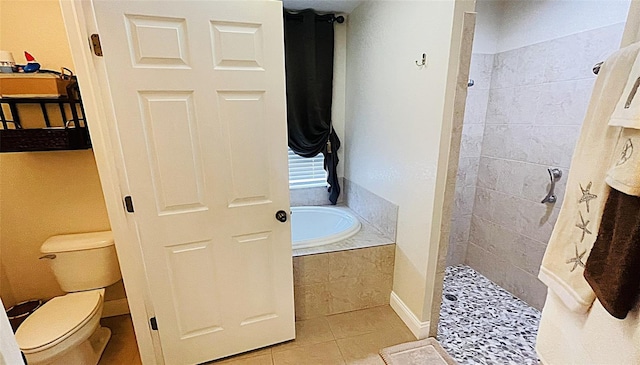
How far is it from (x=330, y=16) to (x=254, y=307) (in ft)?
8.32

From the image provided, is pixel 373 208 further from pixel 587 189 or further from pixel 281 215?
pixel 587 189

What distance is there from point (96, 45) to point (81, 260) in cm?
128

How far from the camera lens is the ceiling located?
2412mm

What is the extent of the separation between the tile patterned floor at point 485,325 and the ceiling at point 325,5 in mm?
2630

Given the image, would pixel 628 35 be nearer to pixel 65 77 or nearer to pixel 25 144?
pixel 65 77

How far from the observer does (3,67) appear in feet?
4.74

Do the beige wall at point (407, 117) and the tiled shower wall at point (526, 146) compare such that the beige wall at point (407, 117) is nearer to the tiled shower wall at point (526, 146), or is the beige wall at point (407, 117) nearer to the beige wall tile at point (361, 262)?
the beige wall tile at point (361, 262)

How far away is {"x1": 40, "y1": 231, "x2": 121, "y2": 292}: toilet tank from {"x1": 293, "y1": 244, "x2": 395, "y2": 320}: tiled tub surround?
3.86 feet

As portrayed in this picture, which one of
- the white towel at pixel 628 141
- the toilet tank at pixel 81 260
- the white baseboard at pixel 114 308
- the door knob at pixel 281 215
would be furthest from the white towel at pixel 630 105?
the white baseboard at pixel 114 308

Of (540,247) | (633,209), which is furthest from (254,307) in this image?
(540,247)

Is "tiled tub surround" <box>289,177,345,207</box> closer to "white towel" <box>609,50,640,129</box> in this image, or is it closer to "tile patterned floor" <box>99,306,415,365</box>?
"tile patterned floor" <box>99,306,415,365</box>

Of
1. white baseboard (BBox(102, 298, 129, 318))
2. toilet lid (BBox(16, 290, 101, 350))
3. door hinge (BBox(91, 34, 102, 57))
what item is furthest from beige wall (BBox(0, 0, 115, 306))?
door hinge (BBox(91, 34, 102, 57))

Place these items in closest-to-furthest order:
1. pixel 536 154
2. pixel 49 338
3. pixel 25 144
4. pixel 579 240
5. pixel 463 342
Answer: pixel 579 240 → pixel 49 338 → pixel 25 144 → pixel 463 342 → pixel 536 154

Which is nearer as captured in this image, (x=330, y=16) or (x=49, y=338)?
(x=49, y=338)
